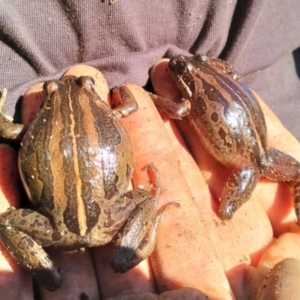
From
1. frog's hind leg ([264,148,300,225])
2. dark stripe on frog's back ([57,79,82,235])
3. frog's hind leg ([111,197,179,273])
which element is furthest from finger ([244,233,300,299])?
dark stripe on frog's back ([57,79,82,235])

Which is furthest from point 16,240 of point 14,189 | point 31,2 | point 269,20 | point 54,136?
point 269,20

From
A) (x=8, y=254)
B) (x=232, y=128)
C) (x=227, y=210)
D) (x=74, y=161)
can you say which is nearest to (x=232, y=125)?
(x=232, y=128)

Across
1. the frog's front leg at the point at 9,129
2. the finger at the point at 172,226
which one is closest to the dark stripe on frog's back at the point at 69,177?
the frog's front leg at the point at 9,129

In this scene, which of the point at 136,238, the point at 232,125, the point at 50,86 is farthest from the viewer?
the point at 232,125

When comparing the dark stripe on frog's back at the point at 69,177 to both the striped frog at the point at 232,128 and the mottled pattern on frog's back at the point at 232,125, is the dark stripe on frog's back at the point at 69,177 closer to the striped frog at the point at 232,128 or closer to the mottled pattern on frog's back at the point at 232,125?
the striped frog at the point at 232,128

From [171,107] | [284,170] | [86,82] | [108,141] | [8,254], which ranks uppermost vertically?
[86,82]

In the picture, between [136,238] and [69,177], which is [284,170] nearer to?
[136,238]

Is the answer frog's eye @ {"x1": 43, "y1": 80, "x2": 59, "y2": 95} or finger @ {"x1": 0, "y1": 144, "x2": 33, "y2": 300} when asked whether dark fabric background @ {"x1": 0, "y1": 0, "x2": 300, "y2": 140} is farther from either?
finger @ {"x1": 0, "y1": 144, "x2": 33, "y2": 300}
